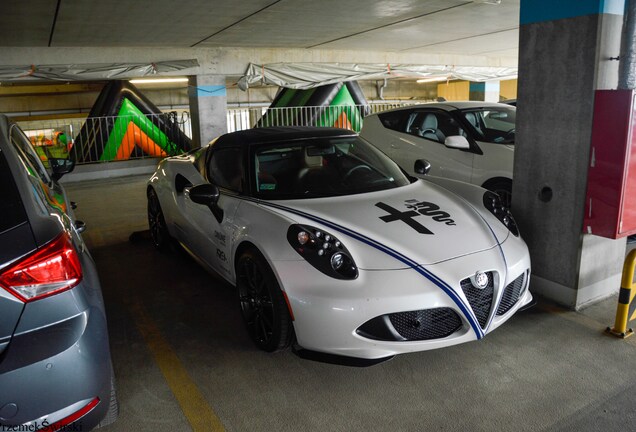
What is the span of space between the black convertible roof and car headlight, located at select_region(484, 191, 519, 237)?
1.25 meters

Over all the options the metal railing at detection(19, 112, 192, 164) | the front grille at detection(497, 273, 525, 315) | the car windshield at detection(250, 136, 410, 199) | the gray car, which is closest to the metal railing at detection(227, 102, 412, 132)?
the metal railing at detection(19, 112, 192, 164)

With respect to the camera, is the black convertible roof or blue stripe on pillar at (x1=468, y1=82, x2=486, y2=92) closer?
the black convertible roof

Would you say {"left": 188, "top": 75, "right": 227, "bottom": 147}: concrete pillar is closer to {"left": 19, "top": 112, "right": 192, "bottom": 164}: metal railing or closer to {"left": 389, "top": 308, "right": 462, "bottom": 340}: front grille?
{"left": 19, "top": 112, "right": 192, "bottom": 164}: metal railing

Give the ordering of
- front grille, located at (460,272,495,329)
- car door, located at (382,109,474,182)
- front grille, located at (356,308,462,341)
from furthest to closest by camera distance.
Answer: car door, located at (382,109,474,182), front grille, located at (460,272,495,329), front grille, located at (356,308,462,341)

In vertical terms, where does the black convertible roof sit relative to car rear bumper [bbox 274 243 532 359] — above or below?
above

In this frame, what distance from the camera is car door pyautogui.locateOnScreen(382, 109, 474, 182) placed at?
5949 mm

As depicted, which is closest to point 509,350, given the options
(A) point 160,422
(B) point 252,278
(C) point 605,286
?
(C) point 605,286

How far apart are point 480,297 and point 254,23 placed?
7.24m

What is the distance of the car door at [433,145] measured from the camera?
234 inches

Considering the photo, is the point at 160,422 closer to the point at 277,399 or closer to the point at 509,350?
the point at 277,399

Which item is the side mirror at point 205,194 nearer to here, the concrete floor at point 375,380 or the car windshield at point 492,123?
the concrete floor at point 375,380

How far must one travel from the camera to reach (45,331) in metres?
1.96

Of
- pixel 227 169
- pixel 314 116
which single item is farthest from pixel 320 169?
pixel 314 116

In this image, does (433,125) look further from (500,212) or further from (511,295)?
(511,295)
